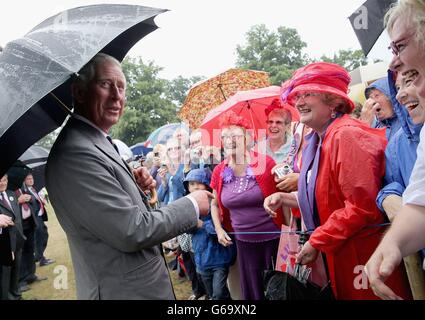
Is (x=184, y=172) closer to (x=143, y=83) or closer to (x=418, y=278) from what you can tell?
(x=418, y=278)

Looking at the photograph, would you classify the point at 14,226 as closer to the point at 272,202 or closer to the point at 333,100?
the point at 272,202

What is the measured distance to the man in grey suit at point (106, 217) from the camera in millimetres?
1483

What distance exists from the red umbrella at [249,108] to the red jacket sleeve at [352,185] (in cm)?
218

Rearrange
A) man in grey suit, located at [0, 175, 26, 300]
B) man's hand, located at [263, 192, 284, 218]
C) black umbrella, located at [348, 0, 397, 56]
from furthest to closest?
man in grey suit, located at [0, 175, 26, 300] → black umbrella, located at [348, 0, 397, 56] → man's hand, located at [263, 192, 284, 218]

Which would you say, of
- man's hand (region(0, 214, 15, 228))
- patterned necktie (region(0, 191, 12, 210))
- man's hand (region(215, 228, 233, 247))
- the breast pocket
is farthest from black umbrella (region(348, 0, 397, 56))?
patterned necktie (region(0, 191, 12, 210))

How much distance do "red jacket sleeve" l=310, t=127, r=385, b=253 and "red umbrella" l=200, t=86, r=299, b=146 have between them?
2.18 meters

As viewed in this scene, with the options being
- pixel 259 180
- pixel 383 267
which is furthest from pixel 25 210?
pixel 383 267

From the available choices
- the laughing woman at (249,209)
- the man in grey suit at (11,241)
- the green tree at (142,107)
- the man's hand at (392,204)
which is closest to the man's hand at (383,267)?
the man's hand at (392,204)

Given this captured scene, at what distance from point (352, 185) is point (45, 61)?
170 cm

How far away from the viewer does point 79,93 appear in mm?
1789

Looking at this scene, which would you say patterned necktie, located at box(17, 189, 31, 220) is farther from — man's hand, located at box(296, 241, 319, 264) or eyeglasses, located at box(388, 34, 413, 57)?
eyeglasses, located at box(388, 34, 413, 57)

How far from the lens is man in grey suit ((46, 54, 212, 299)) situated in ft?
4.87

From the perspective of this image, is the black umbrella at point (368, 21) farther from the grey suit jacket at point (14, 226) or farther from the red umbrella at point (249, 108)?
the grey suit jacket at point (14, 226)
